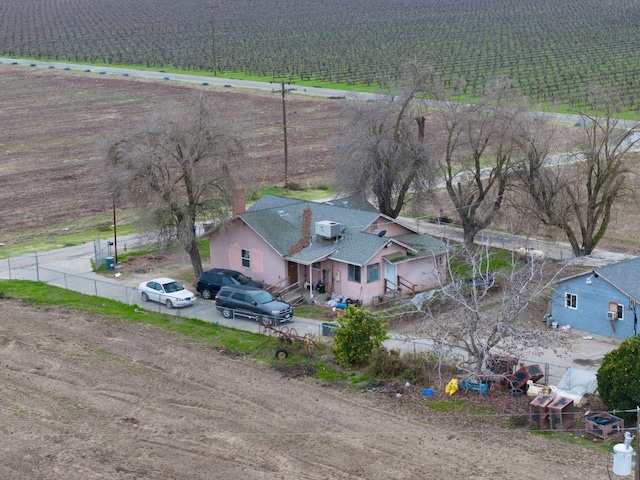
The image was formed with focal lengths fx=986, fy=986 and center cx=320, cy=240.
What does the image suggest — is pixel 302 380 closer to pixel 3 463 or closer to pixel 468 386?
pixel 468 386

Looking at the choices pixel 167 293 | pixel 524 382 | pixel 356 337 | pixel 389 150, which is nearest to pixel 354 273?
pixel 356 337

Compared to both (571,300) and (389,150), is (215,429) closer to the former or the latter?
(571,300)

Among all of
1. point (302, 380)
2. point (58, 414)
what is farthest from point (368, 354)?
point (58, 414)

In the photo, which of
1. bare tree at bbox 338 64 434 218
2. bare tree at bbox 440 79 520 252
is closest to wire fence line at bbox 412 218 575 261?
bare tree at bbox 440 79 520 252

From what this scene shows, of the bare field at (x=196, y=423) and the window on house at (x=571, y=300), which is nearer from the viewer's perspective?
the bare field at (x=196, y=423)

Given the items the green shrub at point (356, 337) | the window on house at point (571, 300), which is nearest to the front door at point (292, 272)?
the green shrub at point (356, 337)

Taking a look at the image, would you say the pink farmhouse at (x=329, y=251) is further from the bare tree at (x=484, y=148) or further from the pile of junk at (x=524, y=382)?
the pile of junk at (x=524, y=382)
